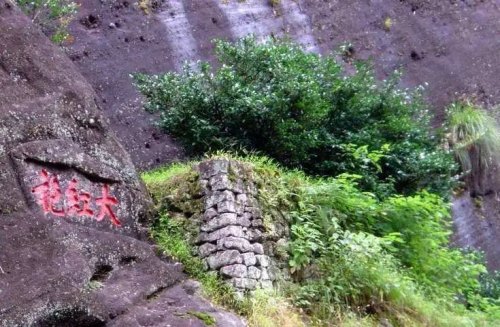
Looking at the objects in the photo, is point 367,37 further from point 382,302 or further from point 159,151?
point 382,302

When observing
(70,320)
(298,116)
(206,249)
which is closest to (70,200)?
(70,320)

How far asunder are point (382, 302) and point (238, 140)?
2.39 meters

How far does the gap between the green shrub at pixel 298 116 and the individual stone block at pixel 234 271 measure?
2136 millimetres

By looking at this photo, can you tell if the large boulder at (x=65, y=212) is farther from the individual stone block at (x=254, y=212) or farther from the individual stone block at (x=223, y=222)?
the individual stone block at (x=254, y=212)

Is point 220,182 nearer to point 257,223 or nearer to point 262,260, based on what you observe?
point 257,223

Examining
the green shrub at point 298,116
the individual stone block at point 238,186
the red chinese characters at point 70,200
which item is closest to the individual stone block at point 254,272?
the individual stone block at point 238,186

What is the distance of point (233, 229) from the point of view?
5.89 metres

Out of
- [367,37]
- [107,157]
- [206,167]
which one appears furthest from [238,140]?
[367,37]

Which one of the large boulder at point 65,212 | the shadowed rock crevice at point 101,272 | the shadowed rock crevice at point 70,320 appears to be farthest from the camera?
the shadowed rock crevice at point 101,272

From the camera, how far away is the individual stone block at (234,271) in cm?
572

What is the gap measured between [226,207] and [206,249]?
391 mm

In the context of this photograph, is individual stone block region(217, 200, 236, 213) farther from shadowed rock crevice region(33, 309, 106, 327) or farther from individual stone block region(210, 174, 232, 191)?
shadowed rock crevice region(33, 309, 106, 327)

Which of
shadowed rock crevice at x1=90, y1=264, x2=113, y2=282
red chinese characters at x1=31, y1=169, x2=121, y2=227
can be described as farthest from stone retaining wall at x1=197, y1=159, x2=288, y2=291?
shadowed rock crevice at x1=90, y1=264, x2=113, y2=282

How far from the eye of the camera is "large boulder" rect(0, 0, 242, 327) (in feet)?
15.4
